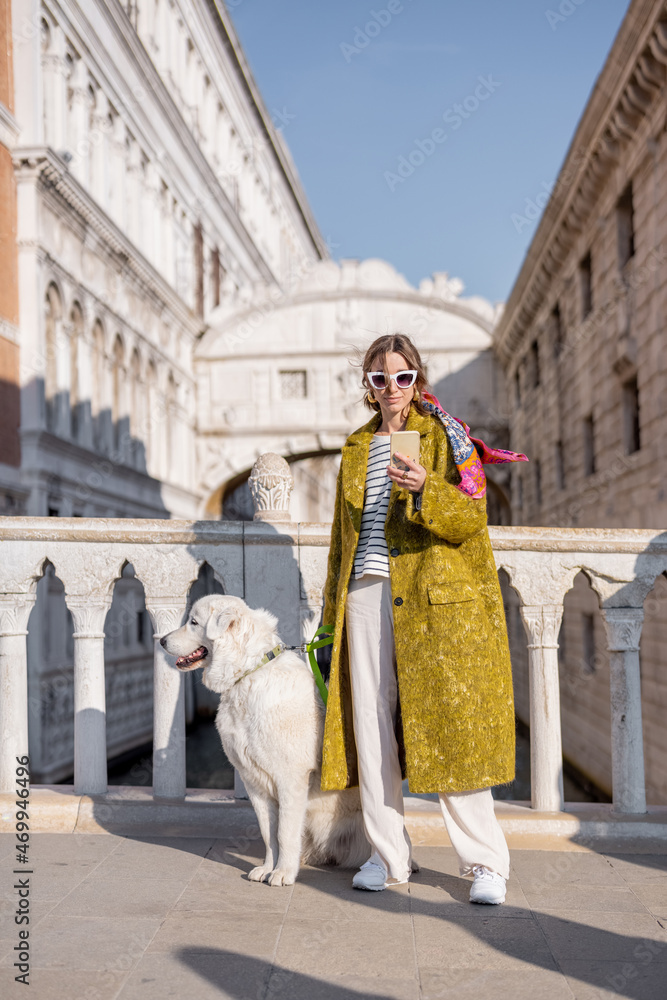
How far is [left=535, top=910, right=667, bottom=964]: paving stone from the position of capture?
287cm

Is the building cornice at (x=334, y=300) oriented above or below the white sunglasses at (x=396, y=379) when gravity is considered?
above

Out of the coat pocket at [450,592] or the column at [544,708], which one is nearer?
the coat pocket at [450,592]

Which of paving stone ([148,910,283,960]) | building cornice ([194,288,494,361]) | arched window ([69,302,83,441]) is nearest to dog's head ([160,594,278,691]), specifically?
paving stone ([148,910,283,960])

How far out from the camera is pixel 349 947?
9.62 feet

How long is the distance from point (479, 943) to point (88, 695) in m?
2.31

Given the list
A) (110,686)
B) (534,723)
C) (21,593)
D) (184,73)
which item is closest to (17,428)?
(110,686)

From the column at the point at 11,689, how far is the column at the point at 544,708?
2.48 metres

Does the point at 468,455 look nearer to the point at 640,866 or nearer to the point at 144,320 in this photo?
the point at 640,866

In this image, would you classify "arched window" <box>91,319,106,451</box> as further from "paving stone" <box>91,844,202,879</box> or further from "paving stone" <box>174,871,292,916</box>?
"paving stone" <box>174,871,292,916</box>

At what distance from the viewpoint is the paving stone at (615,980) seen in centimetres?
258

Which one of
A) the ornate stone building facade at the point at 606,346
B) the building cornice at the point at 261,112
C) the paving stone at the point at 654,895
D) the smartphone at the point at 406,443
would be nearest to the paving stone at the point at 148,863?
the paving stone at the point at 654,895

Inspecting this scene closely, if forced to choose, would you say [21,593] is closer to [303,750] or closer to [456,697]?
[303,750]

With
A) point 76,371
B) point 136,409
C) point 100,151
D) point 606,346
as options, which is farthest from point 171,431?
point 606,346

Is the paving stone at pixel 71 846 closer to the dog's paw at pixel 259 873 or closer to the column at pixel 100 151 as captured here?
the dog's paw at pixel 259 873
